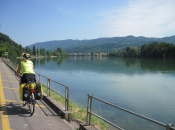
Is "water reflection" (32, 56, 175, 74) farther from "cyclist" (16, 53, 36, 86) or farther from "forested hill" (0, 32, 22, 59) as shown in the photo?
"cyclist" (16, 53, 36, 86)

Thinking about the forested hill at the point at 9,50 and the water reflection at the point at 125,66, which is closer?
the water reflection at the point at 125,66

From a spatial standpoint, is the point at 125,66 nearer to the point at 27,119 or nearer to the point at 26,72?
the point at 26,72

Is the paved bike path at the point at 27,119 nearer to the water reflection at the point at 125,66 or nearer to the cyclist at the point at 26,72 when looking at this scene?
the cyclist at the point at 26,72

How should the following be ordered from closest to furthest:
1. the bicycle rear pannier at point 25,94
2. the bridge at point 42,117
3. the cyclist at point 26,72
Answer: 1. the bridge at point 42,117
2. the bicycle rear pannier at point 25,94
3. the cyclist at point 26,72

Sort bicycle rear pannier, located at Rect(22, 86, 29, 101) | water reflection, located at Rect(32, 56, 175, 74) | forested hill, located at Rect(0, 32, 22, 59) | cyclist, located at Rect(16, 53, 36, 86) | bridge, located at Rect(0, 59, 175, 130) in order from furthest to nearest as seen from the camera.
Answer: forested hill, located at Rect(0, 32, 22, 59) < water reflection, located at Rect(32, 56, 175, 74) < cyclist, located at Rect(16, 53, 36, 86) < bicycle rear pannier, located at Rect(22, 86, 29, 101) < bridge, located at Rect(0, 59, 175, 130)

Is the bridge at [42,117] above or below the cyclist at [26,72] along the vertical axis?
below

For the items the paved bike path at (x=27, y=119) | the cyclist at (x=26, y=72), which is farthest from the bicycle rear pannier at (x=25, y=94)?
the paved bike path at (x=27, y=119)

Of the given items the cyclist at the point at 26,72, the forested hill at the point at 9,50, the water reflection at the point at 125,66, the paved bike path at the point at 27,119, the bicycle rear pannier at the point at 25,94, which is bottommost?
the water reflection at the point at 125,66

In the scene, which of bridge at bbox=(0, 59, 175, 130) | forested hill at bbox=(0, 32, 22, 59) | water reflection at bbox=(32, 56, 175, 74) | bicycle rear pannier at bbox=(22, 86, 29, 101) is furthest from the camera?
forested hill at bbox=(0, 32, 22, 59)

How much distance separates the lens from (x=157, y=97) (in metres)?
19.1

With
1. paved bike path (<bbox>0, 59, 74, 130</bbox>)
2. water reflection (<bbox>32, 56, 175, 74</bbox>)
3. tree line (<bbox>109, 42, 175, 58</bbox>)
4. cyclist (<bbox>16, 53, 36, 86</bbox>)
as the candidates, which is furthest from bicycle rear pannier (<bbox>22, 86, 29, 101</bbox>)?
tree line (<bbox>109, 42, 175, 58</bbox>)

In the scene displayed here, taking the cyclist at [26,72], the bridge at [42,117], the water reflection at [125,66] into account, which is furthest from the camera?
the water reflection at [125,66]

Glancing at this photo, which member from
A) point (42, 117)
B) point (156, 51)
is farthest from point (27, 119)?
point (156, 51)

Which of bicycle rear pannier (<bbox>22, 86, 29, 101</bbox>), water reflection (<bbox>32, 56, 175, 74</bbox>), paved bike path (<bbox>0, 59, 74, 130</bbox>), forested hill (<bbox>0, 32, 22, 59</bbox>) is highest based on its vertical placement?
forested hill (<bbox>0, 32, 22, 59</bbox>)
